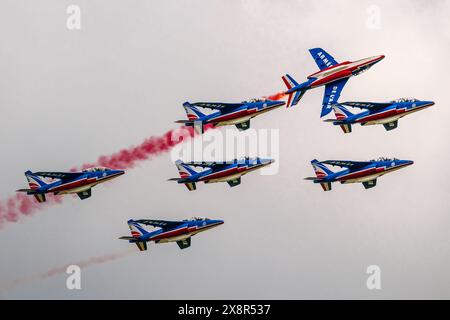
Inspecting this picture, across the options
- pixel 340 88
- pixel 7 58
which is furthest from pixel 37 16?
pixel 340 88

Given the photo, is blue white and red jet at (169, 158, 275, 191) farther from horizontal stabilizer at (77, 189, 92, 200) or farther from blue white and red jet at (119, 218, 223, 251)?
horizontal stabilizer at (77, 189, 92, 200)

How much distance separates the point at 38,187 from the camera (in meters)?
139

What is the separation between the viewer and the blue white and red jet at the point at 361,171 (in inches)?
5492

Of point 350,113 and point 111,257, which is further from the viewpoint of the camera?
point 111,257

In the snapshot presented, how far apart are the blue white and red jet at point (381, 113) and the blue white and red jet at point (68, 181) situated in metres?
19.5

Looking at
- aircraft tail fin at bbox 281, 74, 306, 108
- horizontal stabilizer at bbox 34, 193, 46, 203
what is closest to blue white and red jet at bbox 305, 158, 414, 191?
aircraft tail fin at bbox 281, 74, 306, 108

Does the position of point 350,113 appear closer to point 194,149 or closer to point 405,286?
point 194,149

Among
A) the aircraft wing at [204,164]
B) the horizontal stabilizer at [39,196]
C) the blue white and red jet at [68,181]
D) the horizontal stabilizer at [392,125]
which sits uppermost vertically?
the horizontal stabilizer at [392,125]

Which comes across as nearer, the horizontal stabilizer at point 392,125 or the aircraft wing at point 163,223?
the horizontal stabilizer at point 392,125

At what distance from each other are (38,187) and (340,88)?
27495 mm

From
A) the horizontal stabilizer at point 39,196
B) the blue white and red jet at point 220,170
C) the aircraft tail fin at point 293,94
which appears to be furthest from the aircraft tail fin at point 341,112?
the horizontal stabilizer at point 39,196

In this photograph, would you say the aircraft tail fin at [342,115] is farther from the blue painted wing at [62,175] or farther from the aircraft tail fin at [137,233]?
the blue painted wing at [62,175]

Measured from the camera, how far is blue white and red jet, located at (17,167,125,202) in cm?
13850

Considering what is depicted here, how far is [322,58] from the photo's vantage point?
145375 millimetres
